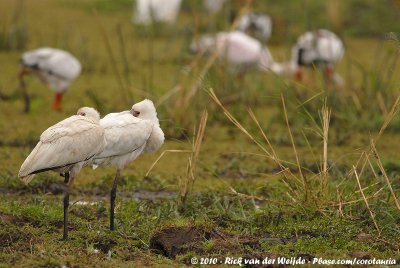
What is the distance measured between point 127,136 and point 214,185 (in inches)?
49.6

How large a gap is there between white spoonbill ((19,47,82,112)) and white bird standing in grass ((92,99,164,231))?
10.3ft

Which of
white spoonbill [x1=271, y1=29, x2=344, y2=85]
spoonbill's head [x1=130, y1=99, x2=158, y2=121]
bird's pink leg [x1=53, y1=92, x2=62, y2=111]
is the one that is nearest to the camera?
spoonbill's head [x1=130, y1=99, x2=158, y2=121]

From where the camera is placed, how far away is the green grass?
415cm

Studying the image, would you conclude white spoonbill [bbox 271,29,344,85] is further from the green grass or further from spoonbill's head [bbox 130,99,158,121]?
spoonbill's head [bbox 130,99,158,121]

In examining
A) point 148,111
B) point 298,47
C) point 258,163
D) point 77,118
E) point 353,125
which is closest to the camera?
point 77,118

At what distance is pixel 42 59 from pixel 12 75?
46.2 inches

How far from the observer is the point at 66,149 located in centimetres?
428

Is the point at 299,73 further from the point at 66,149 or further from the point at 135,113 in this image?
the point at 66,149

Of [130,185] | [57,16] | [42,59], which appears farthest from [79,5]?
[130,185]

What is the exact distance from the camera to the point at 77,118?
4.45m

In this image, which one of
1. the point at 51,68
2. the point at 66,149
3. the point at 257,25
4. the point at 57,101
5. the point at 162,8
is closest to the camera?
the point at 66,149

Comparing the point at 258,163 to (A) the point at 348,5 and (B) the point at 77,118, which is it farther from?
(A) the point at 348,5

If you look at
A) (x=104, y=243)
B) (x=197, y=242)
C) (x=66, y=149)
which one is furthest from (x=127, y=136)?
(x=197, y=242)

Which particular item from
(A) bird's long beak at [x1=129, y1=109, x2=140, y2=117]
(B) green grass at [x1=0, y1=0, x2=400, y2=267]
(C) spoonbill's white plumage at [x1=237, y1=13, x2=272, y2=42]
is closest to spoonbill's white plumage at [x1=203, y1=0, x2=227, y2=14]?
(C) spoonbill's white plumage at [x1=237, y1=13, x2=272, y2=42]
